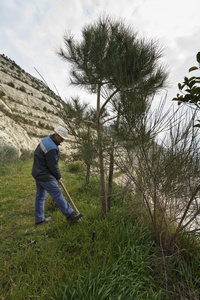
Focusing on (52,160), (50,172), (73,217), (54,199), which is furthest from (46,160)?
(73,217)

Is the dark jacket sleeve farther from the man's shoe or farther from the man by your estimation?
the man's shoe

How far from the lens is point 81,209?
3209 mm

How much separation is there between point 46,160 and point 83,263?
1.73 m

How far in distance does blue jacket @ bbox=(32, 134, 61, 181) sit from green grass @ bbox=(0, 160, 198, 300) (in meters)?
0.93

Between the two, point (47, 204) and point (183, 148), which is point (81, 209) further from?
point (183, 148)

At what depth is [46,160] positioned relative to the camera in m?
2.56

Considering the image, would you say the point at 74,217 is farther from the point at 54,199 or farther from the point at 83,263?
the point at 83,263

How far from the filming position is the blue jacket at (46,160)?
99.0 inches

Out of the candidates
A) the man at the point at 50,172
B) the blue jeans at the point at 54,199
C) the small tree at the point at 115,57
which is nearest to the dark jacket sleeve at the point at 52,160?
the man at the point at 50,172

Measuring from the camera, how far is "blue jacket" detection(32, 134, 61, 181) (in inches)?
99.0

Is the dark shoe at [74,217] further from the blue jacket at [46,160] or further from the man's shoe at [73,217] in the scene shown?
the blue jacket at [46,160]

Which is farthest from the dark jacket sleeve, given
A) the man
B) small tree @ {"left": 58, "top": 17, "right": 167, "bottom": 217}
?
small tree @ {"left": 58, "top": 17, "right": 167, "bottom": 217}

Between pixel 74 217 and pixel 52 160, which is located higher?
pixel 52 160

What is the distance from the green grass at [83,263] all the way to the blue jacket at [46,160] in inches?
36.8
